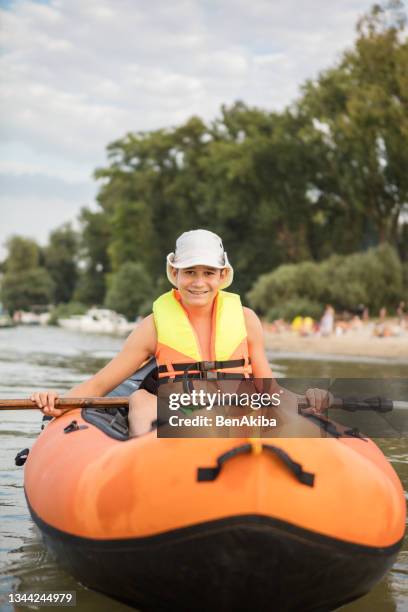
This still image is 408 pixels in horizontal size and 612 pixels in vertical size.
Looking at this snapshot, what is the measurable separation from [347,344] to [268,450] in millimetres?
26043

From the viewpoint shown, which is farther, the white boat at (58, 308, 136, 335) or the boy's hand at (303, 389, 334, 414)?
the white boat at (58, 308, 136, 335)

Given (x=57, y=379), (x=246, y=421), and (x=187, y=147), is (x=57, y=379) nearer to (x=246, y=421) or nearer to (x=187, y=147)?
(x=246, y=421)

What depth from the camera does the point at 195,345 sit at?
463 cm

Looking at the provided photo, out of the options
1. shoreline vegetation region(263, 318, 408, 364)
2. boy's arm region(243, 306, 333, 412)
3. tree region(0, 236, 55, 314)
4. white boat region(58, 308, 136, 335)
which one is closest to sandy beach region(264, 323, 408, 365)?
shoreline vegetation region(263, 318, 408, 364)

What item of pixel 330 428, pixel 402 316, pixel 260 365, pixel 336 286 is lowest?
pixel 330 428

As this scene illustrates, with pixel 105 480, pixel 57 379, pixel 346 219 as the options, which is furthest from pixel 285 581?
pixel 346 219

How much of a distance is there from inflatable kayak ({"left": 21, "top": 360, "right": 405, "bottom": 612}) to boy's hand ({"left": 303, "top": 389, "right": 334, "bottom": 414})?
0.75m

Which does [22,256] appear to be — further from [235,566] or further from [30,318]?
[235,566]

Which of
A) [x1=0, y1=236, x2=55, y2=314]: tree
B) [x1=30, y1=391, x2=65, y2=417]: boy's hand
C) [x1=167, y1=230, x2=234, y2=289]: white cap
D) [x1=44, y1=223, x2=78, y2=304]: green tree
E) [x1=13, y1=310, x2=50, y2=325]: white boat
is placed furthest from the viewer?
[x1=44, y1=223, x2=78, y2=304]: green tree

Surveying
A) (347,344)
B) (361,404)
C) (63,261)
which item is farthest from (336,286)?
(63,261)

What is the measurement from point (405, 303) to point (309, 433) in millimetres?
30856

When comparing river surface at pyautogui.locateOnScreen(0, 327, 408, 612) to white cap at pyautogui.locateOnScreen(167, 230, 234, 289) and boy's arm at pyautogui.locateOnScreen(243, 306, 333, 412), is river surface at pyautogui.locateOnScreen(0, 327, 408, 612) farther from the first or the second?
white cap at pyautogui.locateOnScreen(167, 230, 234, 289)

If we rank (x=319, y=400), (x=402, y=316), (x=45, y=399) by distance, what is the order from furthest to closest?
(x=402, y=316) < (x=45, y=399) < (x=319, y=400)

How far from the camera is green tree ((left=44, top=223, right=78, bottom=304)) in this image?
312 feet
